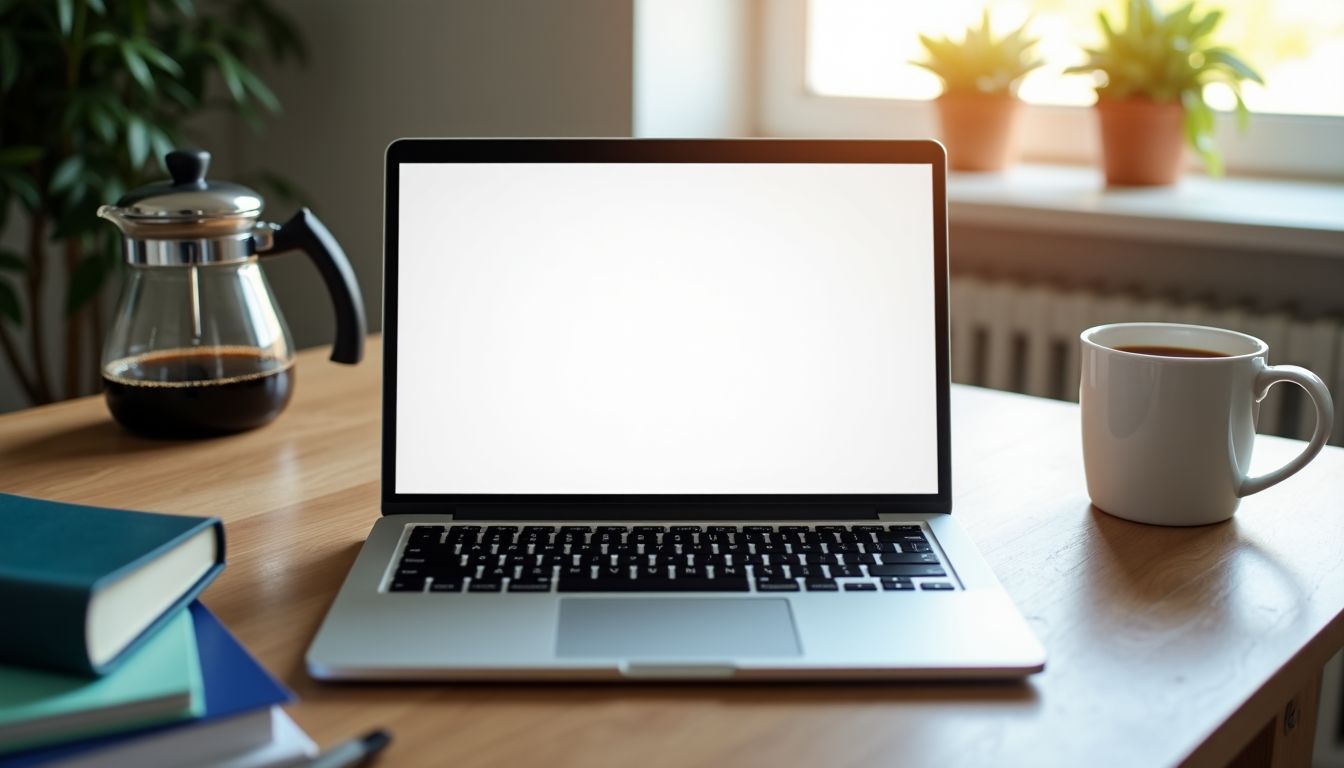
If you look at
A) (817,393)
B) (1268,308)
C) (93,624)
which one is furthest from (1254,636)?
(1268,308)

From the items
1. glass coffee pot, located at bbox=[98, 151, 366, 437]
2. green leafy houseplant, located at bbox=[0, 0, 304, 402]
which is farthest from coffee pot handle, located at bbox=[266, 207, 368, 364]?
green leafy houseplant, located at bbox=[0, 0, 304, 402]

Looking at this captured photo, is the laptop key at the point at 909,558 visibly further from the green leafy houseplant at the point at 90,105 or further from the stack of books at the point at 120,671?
the green leafy houseplant at the point at 90,105

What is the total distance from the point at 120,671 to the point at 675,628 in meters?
0.27

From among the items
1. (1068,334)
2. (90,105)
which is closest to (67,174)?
(90,105)

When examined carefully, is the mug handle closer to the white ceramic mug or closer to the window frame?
the white ceramic mug

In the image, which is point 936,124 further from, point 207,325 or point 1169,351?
point 207,325

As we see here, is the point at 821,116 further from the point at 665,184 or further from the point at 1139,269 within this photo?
the point at 665,184

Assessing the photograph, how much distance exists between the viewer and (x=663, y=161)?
853mm

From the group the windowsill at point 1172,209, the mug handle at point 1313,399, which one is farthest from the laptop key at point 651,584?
the windowsill at point 1172,209

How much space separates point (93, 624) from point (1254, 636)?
594 mm

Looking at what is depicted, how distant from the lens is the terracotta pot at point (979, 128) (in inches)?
77.7

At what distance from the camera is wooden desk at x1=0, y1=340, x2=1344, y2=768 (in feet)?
1.94

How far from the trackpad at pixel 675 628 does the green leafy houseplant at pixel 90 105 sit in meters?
1.49

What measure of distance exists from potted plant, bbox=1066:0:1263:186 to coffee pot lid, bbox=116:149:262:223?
1.30m
